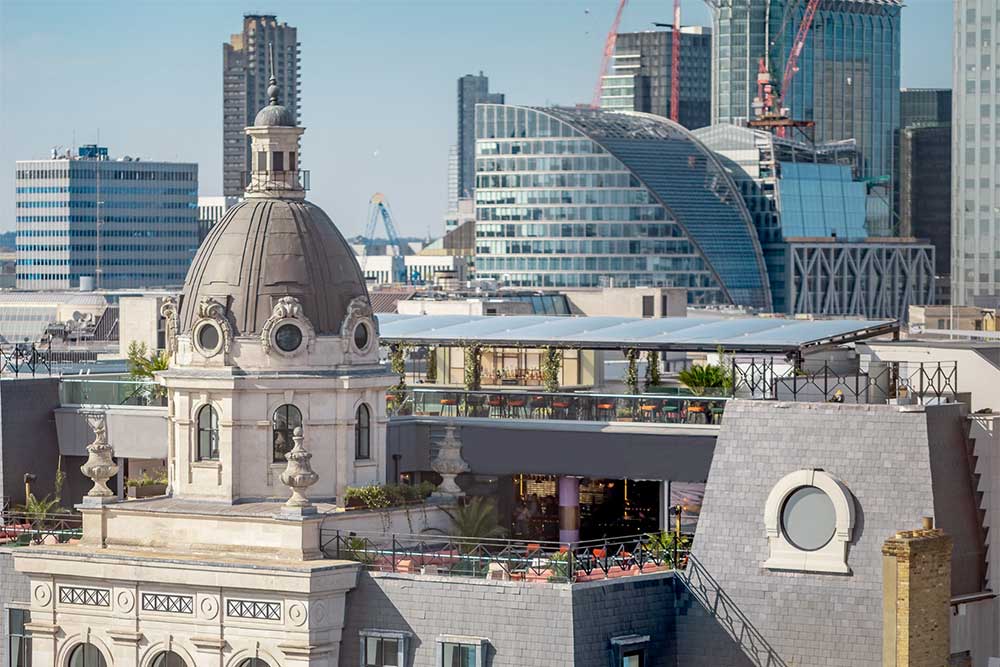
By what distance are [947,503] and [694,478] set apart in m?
16.4

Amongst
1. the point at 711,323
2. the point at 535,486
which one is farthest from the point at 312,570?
the point at 711,323

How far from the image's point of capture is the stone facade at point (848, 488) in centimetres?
7506

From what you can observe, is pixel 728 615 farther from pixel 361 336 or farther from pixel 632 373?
pixel 632 373

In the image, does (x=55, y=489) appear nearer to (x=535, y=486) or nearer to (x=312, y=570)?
(x=535, y=486)

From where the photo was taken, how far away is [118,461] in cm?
10169

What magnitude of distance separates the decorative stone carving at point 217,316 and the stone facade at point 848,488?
625 inches

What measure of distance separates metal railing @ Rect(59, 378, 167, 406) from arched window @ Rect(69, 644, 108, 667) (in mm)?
18518

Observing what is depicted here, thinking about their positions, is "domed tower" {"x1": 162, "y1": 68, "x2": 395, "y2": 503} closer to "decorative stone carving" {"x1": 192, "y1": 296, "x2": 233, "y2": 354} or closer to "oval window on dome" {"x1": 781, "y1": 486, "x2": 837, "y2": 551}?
"decorative stone carving" {"x1": 192, "y1": 296, "x2": 233, "y2": 354}

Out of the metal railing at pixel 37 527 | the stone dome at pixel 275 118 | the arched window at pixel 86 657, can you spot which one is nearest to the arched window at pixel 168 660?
the arched window at pixel 86 657

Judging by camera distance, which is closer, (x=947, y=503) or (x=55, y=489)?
(x=947, y=503)

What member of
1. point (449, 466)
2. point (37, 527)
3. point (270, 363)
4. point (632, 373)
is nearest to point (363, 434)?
point (270, 363)

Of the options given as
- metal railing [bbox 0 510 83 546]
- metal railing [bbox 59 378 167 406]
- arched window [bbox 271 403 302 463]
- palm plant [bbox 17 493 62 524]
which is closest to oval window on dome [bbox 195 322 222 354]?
arched window [bbox 271 403 302 463]

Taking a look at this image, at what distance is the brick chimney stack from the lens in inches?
2872

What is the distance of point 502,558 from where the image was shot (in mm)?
78125
